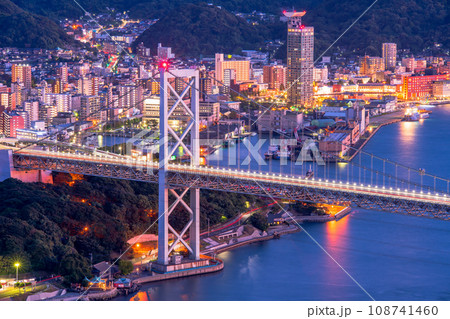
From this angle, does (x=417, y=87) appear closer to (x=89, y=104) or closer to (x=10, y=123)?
(x=89, y=104)

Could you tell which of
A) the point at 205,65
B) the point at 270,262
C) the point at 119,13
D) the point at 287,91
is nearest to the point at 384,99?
the point at 287,91

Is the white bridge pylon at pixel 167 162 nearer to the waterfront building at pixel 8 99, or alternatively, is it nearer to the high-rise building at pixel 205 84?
the waterfront building at pixel 8 99

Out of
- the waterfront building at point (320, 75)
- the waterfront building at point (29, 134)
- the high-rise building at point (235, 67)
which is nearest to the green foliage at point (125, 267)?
the waterfront building at point (29, 134)

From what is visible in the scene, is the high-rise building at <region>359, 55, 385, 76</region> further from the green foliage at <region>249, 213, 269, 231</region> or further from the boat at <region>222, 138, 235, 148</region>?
the green foliage at <region>249, 213, 269, 231</region>

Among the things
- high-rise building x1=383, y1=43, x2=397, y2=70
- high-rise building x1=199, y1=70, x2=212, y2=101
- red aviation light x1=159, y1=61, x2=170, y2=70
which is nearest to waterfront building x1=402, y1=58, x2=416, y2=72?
high-rise building x1=383, y1=43, x2=397, y2=70

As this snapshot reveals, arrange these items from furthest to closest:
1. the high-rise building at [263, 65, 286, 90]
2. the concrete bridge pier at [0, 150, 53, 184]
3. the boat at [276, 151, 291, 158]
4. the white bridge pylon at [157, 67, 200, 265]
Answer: the high-rise building at [263, 65, 286, 90] < the boat at [276, 151, 291, 158] < the concrete bridge pier at [0, 150, 53, 184] < the white bridge pylon at [157, 67, 200, 265]

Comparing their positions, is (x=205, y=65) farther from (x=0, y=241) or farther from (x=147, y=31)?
(x=0, y=241)
